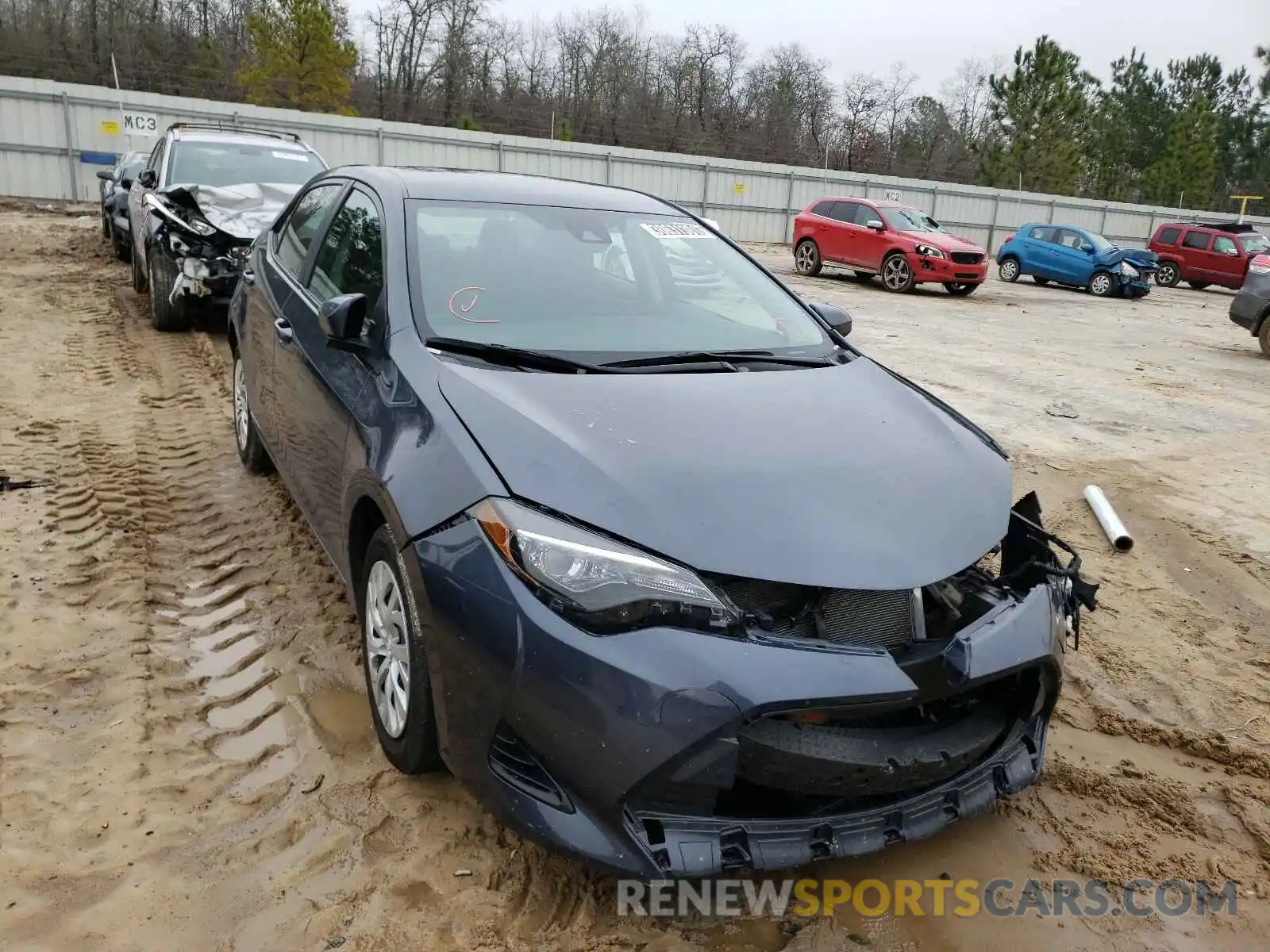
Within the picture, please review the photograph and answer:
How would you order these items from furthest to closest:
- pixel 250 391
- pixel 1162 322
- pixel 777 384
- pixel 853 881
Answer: pixel 1162 322, pixel 250 391, pixel 777 384, pixel 853 881

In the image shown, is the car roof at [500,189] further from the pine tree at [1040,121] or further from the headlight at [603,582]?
the pine tree at [1040,121]

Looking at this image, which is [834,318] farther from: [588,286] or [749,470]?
[749,470]

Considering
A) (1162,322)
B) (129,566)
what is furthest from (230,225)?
(1162,322)

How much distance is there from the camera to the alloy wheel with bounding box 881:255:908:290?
17.5 meters

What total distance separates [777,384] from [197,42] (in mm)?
46250

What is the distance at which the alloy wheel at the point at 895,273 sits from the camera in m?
17.5

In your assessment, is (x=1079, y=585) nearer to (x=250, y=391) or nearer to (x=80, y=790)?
(x=80, y=790)

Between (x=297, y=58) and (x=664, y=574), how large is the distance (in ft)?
130

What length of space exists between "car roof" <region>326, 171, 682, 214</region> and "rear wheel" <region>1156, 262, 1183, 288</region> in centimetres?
2405

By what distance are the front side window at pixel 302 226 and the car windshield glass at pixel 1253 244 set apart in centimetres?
2435

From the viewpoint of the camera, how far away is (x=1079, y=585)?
2607 mm

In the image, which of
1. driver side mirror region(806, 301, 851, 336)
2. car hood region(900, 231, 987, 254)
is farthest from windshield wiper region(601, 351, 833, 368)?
car hood region(900, 231, 987, 254)

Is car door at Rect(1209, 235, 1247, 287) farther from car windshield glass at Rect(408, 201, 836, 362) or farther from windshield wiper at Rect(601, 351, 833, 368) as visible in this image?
windshield wiper at Rect(601, 351, 833, 368)

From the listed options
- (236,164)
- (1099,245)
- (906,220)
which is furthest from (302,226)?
(1099,245)
